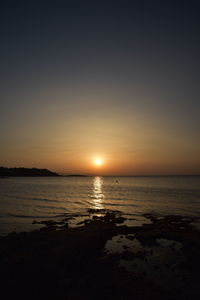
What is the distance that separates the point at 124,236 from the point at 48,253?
35.4 feet

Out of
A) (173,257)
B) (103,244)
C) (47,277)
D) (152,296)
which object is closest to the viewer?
(152,296)

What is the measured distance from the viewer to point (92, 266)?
54.5 feet

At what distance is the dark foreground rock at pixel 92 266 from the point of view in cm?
1303

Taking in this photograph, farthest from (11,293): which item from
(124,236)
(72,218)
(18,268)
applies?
(72,218)

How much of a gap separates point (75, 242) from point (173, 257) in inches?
365

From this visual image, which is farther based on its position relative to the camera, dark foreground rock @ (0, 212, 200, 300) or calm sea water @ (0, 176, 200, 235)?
calm sea water @ (0, 176, 200, 235)

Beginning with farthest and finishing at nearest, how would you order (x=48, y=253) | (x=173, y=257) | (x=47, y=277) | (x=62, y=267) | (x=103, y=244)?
(x=103, y=244), (x=173, y=257), (x=48, y=253), (x=62, y=267), (x=47, y=277)

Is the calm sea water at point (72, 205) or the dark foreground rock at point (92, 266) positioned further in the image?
the calm sea water at point (72, 205)

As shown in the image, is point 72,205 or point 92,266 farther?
point 72,205

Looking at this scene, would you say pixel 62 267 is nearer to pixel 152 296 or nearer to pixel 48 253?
pixel 48 253

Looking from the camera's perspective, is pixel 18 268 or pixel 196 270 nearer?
pixel 18 268

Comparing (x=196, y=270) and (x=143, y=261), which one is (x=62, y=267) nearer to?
(x=143, y=261)

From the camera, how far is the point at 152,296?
1263cm

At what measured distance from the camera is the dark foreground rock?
1303cm
